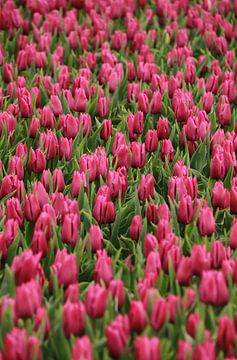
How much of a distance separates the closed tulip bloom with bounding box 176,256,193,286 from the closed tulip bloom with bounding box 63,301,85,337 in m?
0.39

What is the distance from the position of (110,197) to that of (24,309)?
90cm

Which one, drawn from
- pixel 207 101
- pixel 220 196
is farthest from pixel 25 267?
pixel 207 101

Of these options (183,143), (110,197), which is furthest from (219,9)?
(110,197)

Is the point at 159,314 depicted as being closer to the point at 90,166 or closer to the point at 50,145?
the point at 90,166

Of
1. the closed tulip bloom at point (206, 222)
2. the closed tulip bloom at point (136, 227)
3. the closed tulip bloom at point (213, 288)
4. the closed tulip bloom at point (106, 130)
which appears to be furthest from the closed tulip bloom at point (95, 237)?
the closed tulip bloom at point (106, 130)

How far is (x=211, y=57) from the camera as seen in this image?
4938mm

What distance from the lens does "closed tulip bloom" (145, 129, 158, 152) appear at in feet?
11.3

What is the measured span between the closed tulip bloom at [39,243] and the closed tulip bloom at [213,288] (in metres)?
0.60

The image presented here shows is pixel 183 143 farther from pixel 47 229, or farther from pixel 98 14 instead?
pixel 98 14

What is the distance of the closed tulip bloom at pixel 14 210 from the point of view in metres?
2.75

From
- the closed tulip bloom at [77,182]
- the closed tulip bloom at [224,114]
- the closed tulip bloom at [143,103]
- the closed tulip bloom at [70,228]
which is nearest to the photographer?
the closed tulip bloom at [70,228]

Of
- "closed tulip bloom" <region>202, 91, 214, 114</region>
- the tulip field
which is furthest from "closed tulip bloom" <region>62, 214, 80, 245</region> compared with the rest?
"closed tulip bloom" <region>202, 91, 214, 114</region>

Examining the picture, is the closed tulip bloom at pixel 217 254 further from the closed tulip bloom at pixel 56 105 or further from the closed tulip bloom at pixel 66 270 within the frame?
the closed tulip bloom at pixel 56 105

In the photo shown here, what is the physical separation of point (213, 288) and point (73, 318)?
44cm
